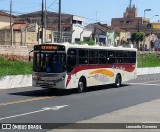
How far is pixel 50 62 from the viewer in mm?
21953

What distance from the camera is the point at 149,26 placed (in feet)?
435

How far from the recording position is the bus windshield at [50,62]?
21.8 meters

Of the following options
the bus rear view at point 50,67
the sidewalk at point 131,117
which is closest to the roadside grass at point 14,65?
the bus rear view at point 50,67

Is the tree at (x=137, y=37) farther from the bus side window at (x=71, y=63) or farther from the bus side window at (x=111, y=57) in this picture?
the bus side window at (x=71, y=63)

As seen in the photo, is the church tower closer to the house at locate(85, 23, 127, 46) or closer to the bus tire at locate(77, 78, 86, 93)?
the house at locate(85, 23, 127, 46)

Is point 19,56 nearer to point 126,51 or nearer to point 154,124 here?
point 126,51

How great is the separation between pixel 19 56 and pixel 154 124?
2752 cm

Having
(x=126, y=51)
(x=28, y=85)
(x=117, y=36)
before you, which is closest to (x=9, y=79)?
(x=28, y=85)

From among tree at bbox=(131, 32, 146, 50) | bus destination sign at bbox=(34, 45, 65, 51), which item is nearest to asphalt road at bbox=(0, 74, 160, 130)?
bus destination sign at bbox=(34, 45, 65, 51)

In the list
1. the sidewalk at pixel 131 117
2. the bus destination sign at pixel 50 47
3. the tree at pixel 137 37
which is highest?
the tree at pixel 137 37

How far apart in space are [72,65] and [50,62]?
1.26 m

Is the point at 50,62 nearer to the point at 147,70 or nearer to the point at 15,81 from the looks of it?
the point at 15,81

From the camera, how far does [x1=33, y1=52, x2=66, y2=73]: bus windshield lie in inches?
857

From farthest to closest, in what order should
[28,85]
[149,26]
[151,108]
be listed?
[149,26] → [28,85] → [151,108]
